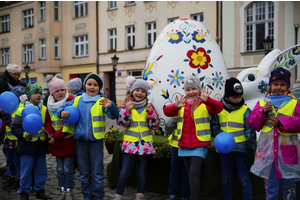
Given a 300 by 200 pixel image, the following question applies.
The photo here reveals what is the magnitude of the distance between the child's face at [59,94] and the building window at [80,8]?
62.1ft

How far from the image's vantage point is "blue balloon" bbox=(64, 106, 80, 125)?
3614 mm

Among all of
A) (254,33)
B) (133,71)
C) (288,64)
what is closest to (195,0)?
(254,33)

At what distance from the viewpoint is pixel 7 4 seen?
86.6 feet

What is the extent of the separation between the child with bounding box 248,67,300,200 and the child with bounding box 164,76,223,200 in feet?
1.65

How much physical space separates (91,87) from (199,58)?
179 centimetres

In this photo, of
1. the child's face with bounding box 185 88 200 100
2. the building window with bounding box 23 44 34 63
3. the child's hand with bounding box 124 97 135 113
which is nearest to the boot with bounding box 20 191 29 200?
the child's hand with bounding box 124 97 135 113

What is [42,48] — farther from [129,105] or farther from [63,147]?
[129,105]

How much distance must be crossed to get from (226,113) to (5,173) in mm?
3919

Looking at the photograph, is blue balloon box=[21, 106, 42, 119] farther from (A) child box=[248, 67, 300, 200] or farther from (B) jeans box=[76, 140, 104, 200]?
(A) child box=[248, 67, 300, 200]

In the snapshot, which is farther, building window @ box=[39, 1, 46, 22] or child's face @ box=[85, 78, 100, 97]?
building window @ box=[39, 1, 46, 22]

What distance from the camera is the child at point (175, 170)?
380cm

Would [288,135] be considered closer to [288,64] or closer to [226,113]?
[226,113]

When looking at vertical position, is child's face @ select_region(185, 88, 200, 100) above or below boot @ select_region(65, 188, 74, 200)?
above

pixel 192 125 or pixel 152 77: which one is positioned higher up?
pixel 152 77
